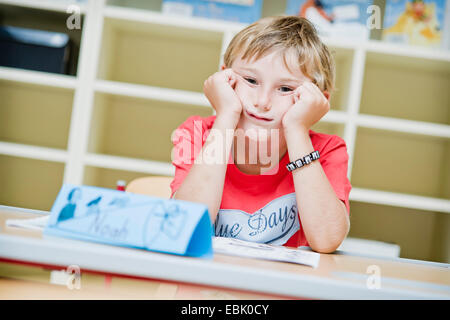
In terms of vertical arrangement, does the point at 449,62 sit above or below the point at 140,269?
above

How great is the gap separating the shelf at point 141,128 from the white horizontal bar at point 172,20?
45cm

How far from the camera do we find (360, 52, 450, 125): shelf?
2072mm

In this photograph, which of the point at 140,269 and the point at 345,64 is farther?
the point at 345,64

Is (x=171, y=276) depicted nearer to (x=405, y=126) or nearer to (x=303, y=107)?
(x=303, y=107)

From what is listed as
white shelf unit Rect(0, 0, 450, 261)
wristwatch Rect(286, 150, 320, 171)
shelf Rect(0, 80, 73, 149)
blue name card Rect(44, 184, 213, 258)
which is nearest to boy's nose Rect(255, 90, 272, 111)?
wristwatch Rect(286, 150, 320, 171)

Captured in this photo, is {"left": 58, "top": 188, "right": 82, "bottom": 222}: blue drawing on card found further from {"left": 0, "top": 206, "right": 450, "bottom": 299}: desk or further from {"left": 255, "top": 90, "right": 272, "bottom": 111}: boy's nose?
{"left": 255, "top": 90, "right": 272, "bottom": 111}: boy's nose

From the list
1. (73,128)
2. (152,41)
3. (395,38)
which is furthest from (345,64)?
(73,128)

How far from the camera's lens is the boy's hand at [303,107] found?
849 mm

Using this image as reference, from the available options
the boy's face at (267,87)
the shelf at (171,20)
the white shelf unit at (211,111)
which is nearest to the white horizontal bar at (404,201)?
the white shelf unit at (211,111)

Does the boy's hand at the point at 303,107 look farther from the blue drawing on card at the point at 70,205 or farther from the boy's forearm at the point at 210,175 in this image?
the blue drawing on card at the point at 70,205
